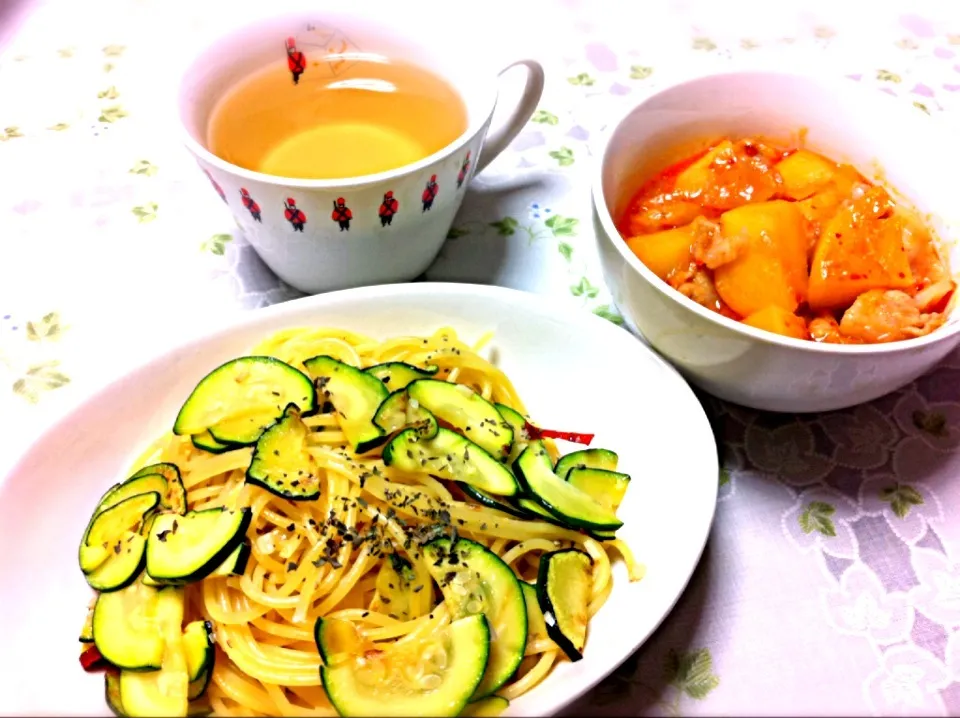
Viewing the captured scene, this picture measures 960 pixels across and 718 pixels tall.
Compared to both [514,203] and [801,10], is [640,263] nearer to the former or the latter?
[514,203]

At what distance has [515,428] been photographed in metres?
1.17

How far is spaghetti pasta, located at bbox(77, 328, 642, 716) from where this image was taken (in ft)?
3.22

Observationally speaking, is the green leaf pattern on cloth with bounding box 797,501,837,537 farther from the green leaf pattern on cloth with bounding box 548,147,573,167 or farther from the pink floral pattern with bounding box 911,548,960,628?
the green leaf pattern on cloth with bounding box 548,147,573,167

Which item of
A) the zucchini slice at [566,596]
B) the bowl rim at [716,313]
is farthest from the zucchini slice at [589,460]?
the bowl rim at [716,313]

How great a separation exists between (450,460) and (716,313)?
44 cm

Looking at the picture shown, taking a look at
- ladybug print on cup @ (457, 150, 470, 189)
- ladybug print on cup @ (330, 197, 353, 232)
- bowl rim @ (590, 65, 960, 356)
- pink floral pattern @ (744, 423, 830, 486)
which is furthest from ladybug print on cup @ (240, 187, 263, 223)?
pink floral pattern @ (744, 423, 830, 486)

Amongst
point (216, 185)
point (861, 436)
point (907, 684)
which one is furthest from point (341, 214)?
point (907, 684)

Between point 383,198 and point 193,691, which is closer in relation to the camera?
point 193,691

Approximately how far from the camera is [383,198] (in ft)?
3.90

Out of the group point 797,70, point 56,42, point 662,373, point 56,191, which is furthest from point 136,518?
point 56,42

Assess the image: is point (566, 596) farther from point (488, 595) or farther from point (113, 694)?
point (113, 694)

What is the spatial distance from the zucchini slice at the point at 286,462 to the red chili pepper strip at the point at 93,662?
279 millimetres

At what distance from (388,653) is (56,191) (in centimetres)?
129

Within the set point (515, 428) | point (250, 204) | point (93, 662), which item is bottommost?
point (93, 662)
